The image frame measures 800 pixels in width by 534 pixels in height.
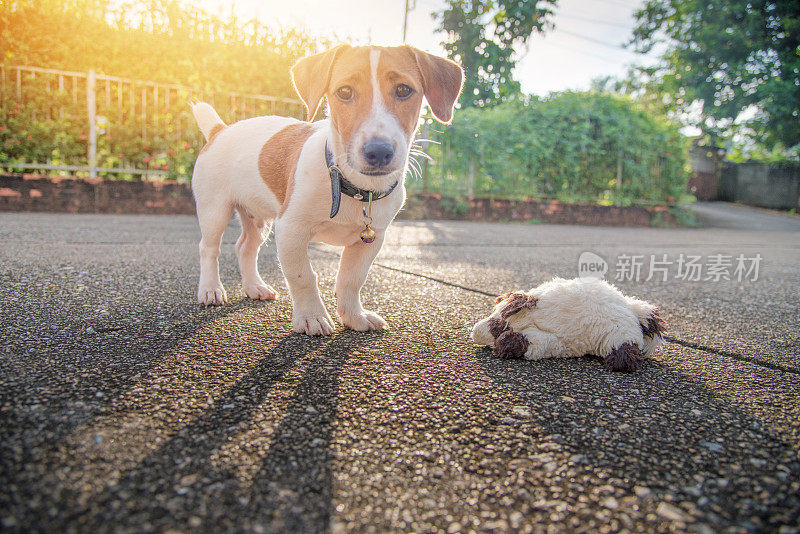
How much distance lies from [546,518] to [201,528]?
1.77 feet

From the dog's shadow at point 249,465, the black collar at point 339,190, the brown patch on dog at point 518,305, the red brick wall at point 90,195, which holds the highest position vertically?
the black collar at point 339,190

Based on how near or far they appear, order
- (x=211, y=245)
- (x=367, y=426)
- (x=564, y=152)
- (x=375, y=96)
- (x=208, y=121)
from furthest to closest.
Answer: (x=564, y=152) → (x=208, y=121) → (x=211, y=245) → (x=375, y=96) → (x=367, y=426)

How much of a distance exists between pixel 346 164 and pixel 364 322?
0.61 meters

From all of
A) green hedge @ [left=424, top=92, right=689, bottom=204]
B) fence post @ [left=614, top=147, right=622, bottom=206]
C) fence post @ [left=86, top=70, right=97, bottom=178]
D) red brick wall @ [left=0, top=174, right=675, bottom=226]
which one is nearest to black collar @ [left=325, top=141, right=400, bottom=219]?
red brick wall @ [left=0, top=174, right=675, bottom=226]

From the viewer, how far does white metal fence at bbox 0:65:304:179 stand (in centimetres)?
731

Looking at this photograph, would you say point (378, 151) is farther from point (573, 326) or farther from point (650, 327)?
point (650, 327)

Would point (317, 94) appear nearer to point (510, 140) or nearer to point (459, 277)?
point (459, 277)

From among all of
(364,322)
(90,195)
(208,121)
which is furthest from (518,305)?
(90,195)

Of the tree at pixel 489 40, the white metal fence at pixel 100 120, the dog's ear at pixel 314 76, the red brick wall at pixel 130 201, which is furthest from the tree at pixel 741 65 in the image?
the dog's ear at pixel 314 76

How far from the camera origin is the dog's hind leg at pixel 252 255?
2.62 m

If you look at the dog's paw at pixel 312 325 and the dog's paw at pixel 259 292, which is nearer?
the dog's paw at pixel 312 325

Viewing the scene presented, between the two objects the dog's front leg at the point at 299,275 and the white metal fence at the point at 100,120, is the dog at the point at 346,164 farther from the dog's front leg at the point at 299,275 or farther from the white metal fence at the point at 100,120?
the white metal fence at the point at 100,120

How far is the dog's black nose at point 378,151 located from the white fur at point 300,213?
4 centimetres

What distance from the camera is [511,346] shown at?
1732 mm
